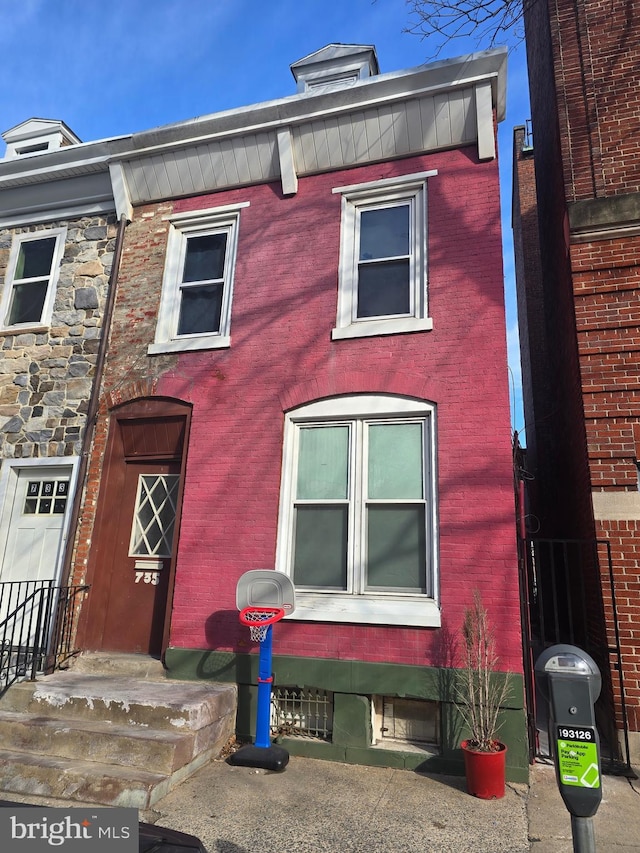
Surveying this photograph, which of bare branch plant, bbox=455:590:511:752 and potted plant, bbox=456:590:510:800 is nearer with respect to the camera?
potted plant, bbox=456:590:510:800

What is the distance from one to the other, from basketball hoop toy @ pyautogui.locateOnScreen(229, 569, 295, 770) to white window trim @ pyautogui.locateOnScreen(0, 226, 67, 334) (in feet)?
16.8

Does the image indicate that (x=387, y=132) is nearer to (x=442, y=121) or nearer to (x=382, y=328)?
(x=442, y=121)

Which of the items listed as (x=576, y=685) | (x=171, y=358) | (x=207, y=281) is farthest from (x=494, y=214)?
(x=576, y=685)

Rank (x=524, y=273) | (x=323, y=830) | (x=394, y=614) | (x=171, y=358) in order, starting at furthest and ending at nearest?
(x=524, y=273)
(x=171, y=358)
(x=394, y=614)
(x=323, y=830)

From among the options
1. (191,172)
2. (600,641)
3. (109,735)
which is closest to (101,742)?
(109,735)

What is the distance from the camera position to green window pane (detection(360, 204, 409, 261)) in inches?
288

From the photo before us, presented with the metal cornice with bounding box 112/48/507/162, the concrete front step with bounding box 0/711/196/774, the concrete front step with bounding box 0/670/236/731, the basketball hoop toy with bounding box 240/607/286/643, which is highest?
the metal cornice with bounding box 112/48/507/162

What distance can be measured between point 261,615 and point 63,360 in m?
4.80

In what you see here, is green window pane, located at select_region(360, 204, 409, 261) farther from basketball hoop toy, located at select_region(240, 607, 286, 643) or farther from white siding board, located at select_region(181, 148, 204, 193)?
basketball hoop toy, located at select_region(240, 607, 286, 643)

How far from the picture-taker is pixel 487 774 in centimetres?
478

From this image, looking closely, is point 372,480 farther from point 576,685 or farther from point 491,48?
point 491,48

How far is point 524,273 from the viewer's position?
14.2m

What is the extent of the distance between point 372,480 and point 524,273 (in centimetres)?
984

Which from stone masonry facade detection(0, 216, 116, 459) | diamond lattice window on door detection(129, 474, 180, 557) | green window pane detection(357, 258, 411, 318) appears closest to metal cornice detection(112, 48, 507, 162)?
stone masonry facade detection(0, 216, 116, 459)
